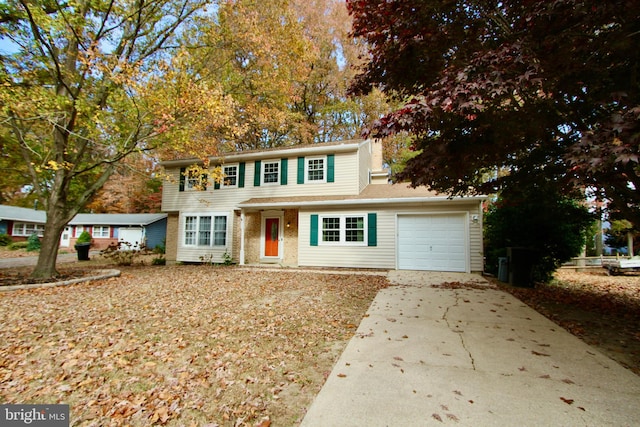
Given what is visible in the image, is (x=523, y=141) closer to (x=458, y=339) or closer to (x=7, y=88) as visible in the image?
(x=458, y=339)

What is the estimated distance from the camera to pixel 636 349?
12.0ft

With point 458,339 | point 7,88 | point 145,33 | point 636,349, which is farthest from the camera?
point 145,33

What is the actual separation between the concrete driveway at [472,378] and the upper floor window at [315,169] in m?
8.20

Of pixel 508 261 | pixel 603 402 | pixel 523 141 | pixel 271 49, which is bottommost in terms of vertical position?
pixel 603 402

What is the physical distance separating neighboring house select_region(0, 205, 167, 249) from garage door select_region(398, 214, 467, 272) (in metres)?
21.1

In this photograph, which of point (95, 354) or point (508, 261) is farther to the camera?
point (508, 261)

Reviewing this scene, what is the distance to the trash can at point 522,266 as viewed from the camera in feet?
26.0

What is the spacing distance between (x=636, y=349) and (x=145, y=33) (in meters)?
14.1

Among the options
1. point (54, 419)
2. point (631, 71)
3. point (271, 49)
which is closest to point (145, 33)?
point (271, 49)

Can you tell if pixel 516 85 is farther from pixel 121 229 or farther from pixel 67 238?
pixel 67 238

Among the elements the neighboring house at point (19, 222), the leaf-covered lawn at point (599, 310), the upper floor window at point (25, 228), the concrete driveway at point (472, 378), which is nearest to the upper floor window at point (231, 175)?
the concrete driveway at point (472, 378)

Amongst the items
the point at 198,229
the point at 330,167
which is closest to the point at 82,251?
the point at 198,229

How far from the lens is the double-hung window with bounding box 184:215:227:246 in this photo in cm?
1323

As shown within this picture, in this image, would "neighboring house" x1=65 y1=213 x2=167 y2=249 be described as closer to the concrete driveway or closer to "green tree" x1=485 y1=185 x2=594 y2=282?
"green tree" x1=485 y1=185 x2=594 y2=282
